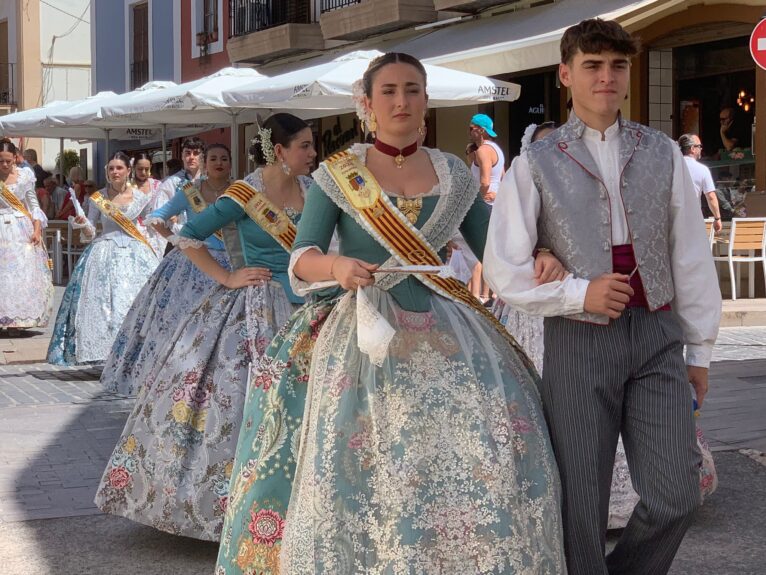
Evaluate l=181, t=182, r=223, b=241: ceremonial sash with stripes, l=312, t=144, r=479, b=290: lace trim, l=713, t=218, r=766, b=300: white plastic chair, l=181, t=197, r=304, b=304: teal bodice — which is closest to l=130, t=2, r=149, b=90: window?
l=713, t=218, r=766, b=300: white plastic chair

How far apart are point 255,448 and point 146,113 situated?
12.9 metres

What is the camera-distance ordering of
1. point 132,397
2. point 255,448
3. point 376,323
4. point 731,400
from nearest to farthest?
1. point 376,323
2. point 255,448
3. point 731,400
4. point 132,397

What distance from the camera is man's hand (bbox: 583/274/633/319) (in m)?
3.47

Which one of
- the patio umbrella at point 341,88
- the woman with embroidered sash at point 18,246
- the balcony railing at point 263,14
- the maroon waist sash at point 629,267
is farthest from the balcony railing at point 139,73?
the maroon waist sash at point 629,267

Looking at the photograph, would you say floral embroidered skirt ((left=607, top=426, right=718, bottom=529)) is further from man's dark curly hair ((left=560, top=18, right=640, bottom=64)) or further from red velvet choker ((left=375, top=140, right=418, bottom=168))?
man's dark curly hair ((left=560, top=18, right=640, bottom=64))

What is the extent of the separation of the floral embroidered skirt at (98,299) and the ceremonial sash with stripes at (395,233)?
758cm

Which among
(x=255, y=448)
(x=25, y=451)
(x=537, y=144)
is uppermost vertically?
(x=537, y=144)

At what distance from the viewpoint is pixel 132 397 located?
9.49 metres

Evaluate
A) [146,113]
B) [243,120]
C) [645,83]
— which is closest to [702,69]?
[645,83]

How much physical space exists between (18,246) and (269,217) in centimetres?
822

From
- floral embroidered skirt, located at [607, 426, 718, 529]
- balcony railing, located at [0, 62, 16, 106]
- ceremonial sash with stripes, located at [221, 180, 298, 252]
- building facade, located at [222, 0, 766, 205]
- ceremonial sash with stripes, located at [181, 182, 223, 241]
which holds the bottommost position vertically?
floral embroidered skirt, located at [607, 426, 718, 529]

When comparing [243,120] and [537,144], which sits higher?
[243,120]

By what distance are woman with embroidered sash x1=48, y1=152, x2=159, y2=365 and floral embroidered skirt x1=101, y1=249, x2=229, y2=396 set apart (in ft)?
4.92

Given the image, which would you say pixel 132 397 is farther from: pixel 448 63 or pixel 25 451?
pixel 448 63
